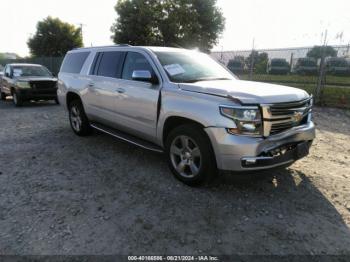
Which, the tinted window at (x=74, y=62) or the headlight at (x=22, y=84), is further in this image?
the headlight at (x=22, y=84)

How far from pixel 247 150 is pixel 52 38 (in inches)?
1604

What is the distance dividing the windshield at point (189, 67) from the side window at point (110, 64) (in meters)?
0.87

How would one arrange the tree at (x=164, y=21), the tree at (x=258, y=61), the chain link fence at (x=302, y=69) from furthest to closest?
the tree at (x=164, y=21), the tree at (x=258, y=61), the chain link fence at (x=302, y=69)

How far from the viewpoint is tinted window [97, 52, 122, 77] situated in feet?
17.1

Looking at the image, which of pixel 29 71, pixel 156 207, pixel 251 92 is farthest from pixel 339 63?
pixel 29 71

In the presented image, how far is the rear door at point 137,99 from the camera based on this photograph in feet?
14.3

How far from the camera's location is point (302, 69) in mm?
14695

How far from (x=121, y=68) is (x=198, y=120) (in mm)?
Result: 2093

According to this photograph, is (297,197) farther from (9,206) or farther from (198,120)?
(9,206)

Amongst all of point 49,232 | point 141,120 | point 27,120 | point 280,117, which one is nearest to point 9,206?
point 49,232

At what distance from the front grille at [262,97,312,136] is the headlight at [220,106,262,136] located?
92 millimetres

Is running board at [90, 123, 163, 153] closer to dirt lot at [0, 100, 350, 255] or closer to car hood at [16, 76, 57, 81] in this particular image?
dirt lot at [0, 100, 350, 255]

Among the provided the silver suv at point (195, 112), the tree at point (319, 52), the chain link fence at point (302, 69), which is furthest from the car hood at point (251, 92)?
the tree at point (319, 52)

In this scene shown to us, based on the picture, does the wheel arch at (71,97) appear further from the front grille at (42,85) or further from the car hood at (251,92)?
the front grille at (42,85)
